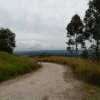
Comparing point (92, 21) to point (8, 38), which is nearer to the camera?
point (92, 21)

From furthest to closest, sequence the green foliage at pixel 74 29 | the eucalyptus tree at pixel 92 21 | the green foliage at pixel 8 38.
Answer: the green foliage at pixel 8 38, the green foliage at pixel 74 29, the eucalyptus tree at pixel 92 21

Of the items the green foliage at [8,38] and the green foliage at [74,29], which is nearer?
the green foliage at [74,29]

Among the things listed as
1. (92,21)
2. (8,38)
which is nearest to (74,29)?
(92,21)

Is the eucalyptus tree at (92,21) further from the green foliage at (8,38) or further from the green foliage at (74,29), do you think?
the green foliage at (8,38)

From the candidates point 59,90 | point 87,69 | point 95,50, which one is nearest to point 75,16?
point 95,50

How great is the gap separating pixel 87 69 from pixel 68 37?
28019mm

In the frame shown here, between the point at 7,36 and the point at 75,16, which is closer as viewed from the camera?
the point at 75,16

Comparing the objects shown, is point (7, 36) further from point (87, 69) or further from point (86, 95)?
point (86, 95)

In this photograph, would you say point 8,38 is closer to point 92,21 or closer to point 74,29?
point 74,29

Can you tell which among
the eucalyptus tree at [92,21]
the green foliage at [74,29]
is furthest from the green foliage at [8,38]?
the eucalyptus tree at [92,21]

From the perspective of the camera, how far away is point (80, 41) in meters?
43.0

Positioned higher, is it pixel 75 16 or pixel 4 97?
pixel 75 16

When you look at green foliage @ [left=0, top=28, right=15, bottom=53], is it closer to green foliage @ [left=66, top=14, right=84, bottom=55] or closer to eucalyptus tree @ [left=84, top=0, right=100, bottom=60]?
green foliage @ [left=66, top=14, right=84, bottom=55]

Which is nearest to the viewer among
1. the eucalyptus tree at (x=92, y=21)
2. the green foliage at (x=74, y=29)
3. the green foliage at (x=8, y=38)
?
the eucalyptus tree at (x=92, y=21)
